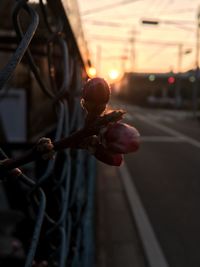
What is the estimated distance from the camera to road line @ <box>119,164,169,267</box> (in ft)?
16.0

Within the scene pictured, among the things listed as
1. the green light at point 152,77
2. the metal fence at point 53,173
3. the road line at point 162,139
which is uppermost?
the metal fence at point 53,173

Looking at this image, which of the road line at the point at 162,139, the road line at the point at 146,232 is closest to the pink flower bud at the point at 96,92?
the road line at the point at 146,232

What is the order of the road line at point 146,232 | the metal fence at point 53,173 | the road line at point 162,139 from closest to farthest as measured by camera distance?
the metal fence at point 53,173 < the road line at point 146,232 < the road line at point 162,139

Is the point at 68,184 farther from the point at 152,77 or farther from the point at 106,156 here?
the point at 152,77

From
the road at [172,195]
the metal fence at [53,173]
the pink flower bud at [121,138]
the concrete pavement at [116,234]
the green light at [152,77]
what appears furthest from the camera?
the green light at [152,77]

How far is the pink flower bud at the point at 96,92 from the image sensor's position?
0.83 m

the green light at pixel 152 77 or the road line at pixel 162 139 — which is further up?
the road line at pixel 162 139

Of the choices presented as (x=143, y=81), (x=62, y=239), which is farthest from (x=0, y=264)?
(x=143, y=81)

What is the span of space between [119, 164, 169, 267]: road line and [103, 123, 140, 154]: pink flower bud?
411 centimetres

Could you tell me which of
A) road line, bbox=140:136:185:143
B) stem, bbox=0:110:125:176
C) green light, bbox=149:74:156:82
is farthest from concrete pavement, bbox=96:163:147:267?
green light, bbox=149:74:156:82

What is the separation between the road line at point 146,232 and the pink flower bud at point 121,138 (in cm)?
411

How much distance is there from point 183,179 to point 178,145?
310 inches

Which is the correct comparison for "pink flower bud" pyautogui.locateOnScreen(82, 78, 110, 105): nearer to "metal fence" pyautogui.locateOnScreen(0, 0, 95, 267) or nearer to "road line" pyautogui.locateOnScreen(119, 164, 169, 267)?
"metal fence" pyautogui.locateOnScreen(0, 0, 95, 267)

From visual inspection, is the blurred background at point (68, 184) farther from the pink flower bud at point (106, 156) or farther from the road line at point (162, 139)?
the road line at point (162, 139)
